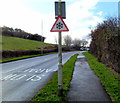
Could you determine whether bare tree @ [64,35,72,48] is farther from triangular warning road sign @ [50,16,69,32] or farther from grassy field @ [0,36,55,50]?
triangular warning road sign @ [50,16,69,32]

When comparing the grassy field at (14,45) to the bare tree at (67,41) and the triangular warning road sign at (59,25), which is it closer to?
the triangular warning road sign at (59,25)

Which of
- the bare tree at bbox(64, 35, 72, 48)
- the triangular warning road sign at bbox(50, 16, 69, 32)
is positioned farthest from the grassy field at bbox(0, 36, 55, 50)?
the bare tree at bbox(64, 35, 72, 48)

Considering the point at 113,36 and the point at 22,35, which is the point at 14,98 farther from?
the point at 22,35

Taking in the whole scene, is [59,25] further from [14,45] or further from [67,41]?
[67,41]

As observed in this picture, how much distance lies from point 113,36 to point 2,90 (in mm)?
7225

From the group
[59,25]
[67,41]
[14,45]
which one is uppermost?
A: [67,41]

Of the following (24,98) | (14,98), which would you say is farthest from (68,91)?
(14,98)

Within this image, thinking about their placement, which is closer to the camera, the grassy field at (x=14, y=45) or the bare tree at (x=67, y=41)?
the grassy field at (x=14, y=45)

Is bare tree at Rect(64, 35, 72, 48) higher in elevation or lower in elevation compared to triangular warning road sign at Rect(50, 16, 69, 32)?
higher

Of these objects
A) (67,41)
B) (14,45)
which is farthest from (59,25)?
(67,41)

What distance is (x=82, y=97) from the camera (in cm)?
→ 495

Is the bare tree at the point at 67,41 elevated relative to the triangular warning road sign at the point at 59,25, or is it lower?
elevated

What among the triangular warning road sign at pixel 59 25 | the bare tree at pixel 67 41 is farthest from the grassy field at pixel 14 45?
the bare tree at pixel 67 41

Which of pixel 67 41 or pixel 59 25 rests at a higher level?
pixel 67 41
